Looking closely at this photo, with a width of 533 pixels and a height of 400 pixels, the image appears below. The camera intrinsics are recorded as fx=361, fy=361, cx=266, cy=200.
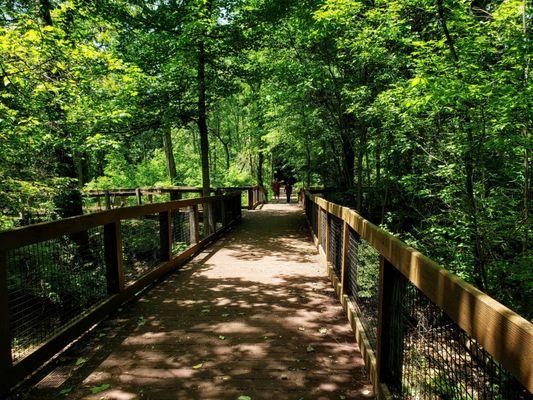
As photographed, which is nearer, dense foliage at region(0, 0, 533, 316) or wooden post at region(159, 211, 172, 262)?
dense foliage at region(0, 0, 533, 316)

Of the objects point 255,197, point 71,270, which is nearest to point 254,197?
point 255,197

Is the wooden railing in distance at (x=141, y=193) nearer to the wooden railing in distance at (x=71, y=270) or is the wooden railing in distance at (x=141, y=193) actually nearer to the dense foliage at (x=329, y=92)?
the dense foliage at (x=329, y=92)

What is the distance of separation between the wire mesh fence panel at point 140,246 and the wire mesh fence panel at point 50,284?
0.53 metres

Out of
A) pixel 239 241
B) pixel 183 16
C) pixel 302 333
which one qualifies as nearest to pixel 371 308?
pixel 302 333

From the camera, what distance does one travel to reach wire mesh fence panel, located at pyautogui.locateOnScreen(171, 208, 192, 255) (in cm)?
697

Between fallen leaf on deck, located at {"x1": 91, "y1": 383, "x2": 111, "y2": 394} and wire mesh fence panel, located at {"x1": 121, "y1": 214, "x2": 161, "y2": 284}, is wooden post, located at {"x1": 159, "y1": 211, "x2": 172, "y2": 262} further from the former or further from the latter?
fallen leaf on deck, located at {"x1": 91, "y1": 383, "x2": 111, "y2": 394}

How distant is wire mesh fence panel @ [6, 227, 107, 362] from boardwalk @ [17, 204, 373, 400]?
Result: 0.35m

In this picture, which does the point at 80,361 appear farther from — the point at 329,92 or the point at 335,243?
the point at 329,92

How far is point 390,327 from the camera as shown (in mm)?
2635

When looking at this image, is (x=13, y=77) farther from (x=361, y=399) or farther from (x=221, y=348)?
(x=361, y=399)

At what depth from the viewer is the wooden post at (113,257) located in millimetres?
4449

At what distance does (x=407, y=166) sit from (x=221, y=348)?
823 centimetres

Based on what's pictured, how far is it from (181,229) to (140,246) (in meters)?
1.61

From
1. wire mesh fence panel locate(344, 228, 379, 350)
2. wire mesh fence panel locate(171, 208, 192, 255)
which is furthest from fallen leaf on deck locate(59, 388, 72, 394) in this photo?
Result: wire mesh fence panel locate(171, 208, 192, 255)
